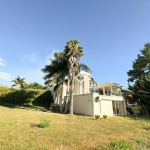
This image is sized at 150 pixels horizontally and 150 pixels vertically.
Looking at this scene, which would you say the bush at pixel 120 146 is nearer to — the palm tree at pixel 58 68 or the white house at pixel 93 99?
the white house at pixel 93 99

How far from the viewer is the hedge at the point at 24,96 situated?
28.2 m

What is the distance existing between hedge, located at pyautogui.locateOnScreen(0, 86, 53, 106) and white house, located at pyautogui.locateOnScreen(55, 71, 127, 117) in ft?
16.6

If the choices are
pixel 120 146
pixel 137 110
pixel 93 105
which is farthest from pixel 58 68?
pixel 120 146

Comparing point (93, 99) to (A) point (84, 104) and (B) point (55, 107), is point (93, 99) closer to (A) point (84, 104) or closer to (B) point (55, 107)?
(A) point (84, 104)

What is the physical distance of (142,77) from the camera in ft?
91.7

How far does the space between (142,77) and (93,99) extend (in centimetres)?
1479

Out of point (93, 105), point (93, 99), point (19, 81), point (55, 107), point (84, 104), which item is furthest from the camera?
point (19, 81)

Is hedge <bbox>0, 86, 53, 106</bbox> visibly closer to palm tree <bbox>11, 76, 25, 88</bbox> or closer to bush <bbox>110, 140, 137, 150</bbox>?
bush <bbox>110, 140, 137, 150</bbox>

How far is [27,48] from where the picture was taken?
68.9ft

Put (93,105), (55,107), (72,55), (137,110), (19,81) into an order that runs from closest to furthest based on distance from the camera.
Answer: (93,105) < (72,55) < (137,110) < (55,107) < (19,81)

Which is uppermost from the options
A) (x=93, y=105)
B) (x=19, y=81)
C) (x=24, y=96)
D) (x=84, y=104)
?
(x=19, y=81)

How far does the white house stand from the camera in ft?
67.9

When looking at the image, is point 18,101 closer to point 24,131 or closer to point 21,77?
point 24,131

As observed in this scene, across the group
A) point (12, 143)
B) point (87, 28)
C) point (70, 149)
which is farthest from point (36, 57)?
point (70, 149)
